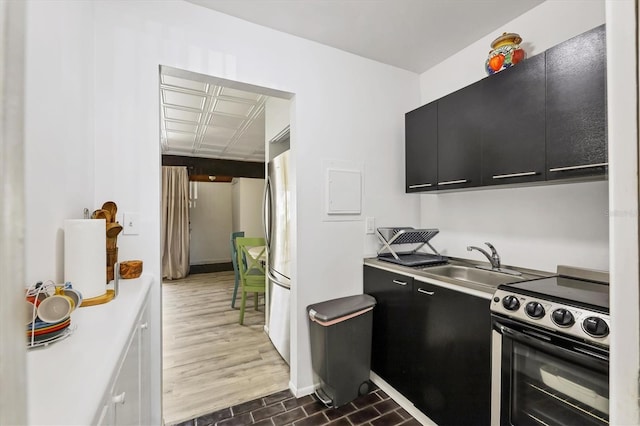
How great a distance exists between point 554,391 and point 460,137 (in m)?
1.49

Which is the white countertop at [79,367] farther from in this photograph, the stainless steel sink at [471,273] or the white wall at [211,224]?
the white wall at [211,224]

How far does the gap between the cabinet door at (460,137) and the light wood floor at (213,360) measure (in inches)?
79.0

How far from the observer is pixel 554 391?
120cm

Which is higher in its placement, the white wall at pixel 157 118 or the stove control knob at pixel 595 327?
the white wall at pixel 157 118

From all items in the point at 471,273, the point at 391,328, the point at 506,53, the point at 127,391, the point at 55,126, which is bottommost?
the point at 391,328

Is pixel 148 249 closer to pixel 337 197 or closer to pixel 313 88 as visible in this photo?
pixel 337 197

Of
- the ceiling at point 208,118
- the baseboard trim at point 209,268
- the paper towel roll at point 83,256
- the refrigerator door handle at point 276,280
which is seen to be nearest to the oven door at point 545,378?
the refrigerator door handle at point 276,280

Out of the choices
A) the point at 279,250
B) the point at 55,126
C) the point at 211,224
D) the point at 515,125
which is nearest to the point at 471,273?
the point at 515,125

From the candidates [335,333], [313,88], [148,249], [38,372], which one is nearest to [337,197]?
[313,88]

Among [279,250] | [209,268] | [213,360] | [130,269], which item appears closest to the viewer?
[130,269]

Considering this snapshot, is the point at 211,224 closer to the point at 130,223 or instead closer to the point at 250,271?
the point at 250,271

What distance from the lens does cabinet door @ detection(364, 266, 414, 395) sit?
1948 mm

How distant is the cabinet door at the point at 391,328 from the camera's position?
195 centimetres

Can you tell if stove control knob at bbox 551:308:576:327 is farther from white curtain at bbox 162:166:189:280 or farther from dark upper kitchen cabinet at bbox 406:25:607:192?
white curtain at bbox 162:166:189:280
